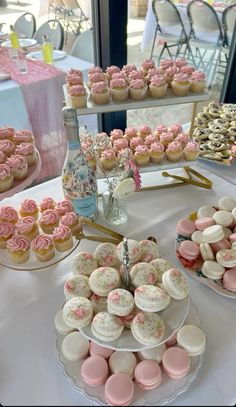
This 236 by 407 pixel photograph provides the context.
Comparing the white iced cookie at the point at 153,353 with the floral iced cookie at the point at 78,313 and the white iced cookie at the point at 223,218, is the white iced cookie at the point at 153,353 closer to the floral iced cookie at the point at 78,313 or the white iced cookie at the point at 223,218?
the floral iced cookie at the point at 78,313

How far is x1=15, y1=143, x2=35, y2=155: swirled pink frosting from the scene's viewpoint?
0.88 meters

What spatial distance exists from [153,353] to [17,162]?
20.0 inches

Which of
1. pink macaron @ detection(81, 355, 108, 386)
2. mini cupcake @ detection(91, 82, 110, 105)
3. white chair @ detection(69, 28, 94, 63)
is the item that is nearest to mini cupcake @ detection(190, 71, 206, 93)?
mini cupcake @ detection(91, 82, 110, 105)

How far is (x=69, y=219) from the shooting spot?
88 centimetres

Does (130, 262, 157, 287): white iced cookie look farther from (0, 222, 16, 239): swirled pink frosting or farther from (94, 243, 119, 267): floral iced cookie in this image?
(0, 222, 16, 239): swirled pink frosting

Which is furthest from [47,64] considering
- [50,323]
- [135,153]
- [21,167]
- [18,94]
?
[50,323]

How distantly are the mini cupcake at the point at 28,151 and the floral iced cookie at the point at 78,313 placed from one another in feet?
1.35

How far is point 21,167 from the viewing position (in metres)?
0.83

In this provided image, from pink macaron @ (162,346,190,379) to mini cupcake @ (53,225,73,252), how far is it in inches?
13.8

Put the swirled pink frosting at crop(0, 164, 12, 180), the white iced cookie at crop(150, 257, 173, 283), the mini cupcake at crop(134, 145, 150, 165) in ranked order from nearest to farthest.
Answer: the white iced cookie at crop(150, 257, 173, 283) < the swirled pink frosting at crop(0, 164, 12, 180) < the mini cupcake at crop(134, 145, 150, 165)

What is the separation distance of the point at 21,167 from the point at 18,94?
120 centimetres

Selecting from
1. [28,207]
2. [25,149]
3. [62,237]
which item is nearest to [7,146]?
[25,149]

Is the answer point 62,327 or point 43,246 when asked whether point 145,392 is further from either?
point 43,246

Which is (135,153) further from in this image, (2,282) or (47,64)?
(47,64)
